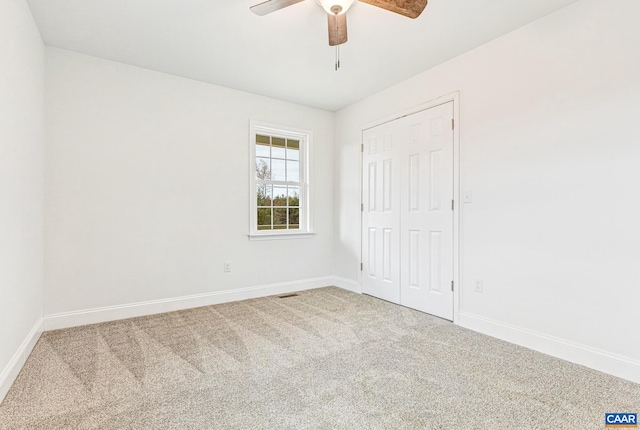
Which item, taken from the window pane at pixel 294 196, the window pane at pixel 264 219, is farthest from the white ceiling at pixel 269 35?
the window pane at pixel 264 219

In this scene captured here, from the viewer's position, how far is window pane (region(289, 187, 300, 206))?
14.7 feet

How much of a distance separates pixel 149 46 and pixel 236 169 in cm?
151

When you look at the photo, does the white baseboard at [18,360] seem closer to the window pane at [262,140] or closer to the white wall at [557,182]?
the window pane at [262,140]

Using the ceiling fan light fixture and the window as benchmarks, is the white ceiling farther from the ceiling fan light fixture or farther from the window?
the window

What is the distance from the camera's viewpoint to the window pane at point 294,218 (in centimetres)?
448

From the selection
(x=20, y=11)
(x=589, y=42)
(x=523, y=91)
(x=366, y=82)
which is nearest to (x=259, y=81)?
(x=366, y=82)

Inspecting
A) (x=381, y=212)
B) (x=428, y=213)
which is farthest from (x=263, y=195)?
(x=428, y=213)

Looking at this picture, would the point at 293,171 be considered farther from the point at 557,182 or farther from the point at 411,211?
the point at 557,182

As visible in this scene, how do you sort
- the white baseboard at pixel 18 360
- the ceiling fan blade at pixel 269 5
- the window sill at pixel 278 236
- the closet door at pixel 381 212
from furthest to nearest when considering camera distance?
the window sill at pixel 278 236
the closet door at pixel 381 212
the ceiling fan blade at pixel 269 5
the white baseboard at pixel 18 360

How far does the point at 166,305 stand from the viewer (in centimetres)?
346

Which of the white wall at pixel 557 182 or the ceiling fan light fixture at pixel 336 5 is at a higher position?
the ceiling fan light fixture at pixel 336 5

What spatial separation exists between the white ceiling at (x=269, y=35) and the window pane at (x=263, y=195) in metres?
1.34

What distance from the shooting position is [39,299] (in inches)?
109

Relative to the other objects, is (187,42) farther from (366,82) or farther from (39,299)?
(39,299)
